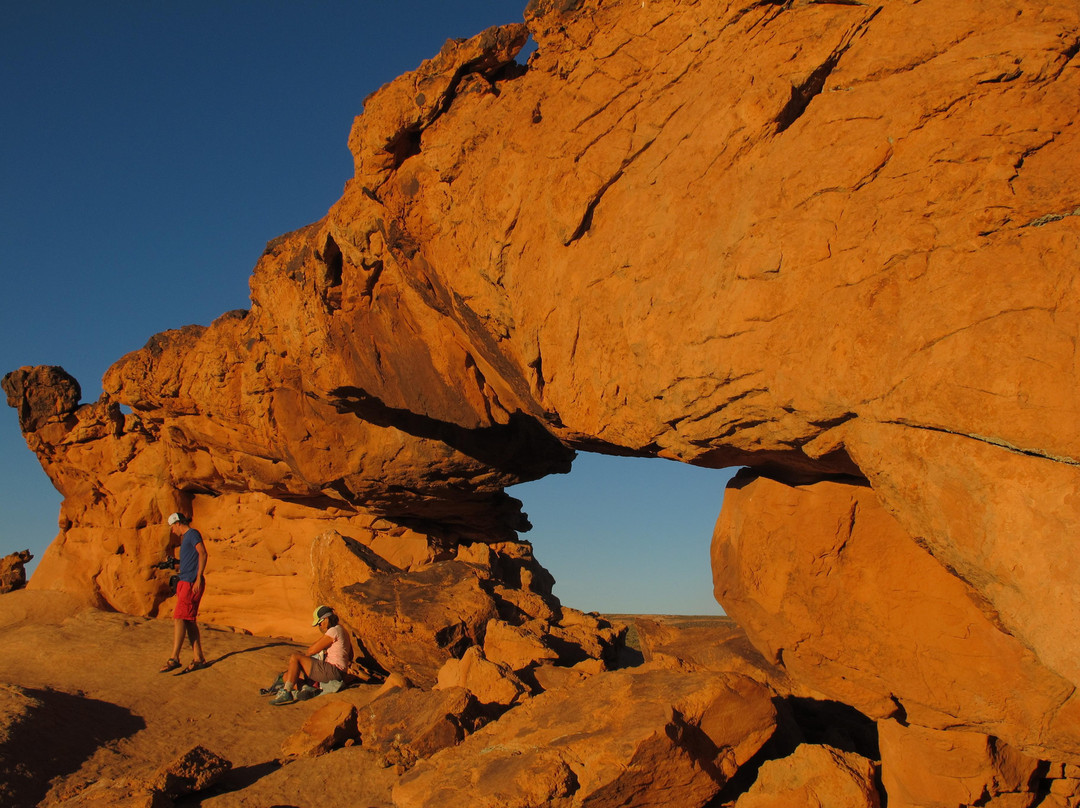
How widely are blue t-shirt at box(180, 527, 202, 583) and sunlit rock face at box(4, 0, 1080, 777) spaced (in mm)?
2124

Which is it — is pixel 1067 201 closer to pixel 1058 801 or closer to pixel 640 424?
pixel 640 424

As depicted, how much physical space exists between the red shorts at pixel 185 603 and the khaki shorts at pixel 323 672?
5.30 feet

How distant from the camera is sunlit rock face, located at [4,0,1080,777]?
2.96 m

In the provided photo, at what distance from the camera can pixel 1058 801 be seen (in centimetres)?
433

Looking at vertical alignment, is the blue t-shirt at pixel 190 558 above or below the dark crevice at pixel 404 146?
below

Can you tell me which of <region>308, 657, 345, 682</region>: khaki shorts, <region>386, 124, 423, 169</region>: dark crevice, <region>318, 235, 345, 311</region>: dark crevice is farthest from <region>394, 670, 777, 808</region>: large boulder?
<region>318, 235, 345, 311</region>: dark crevice

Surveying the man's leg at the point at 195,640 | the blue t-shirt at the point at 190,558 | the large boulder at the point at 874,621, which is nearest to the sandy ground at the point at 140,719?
the man's leg at the point at 195,640

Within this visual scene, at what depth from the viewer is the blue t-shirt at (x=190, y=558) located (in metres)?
7.75

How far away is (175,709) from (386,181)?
4.82 meters

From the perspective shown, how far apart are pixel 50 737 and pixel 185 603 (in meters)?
2.19

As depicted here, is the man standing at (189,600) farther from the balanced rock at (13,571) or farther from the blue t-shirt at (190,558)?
the balanced rock at (13,571)

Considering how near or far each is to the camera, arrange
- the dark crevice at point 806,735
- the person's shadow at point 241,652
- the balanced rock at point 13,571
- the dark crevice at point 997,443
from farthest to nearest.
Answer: the balanced rock at point 13,571 → the person's shadow at point 241,652 → the dark crevice at point 806,735 → the dark crevice at point 997,443

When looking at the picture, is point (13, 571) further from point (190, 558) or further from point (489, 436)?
point (489, 436)

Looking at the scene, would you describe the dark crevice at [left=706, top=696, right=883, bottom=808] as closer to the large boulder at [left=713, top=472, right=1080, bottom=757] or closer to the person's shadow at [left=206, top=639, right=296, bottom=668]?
the large boulder at [left=713, top=472, right=1080, bottom=757]
